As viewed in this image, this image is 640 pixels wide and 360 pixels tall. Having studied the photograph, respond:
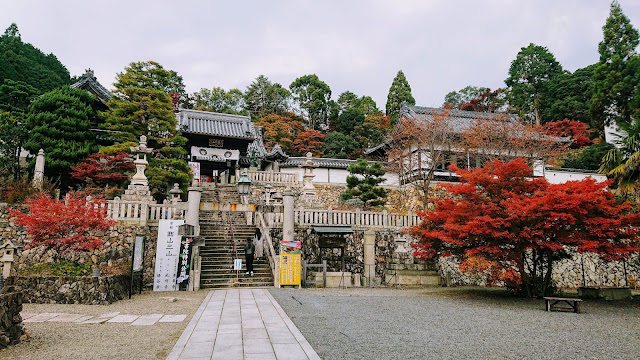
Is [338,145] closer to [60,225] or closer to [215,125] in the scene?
[215,125]

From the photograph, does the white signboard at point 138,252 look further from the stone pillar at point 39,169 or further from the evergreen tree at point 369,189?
the evergreen tree at point 369,189

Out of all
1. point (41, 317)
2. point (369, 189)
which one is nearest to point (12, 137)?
point (41, 317)

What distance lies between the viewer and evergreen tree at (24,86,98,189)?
18.8 metres

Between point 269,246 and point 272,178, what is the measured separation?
10.2 metres

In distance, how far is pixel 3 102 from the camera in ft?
79.9

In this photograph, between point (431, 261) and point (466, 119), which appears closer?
point (431, 261)

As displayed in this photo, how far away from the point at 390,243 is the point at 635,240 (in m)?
8.90

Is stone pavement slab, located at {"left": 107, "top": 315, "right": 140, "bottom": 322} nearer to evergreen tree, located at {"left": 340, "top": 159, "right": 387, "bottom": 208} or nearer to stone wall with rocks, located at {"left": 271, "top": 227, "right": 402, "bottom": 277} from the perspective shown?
stone wall with rocks, located at {"left": 271, "top": 227, "right": 402, "bottom": 277}

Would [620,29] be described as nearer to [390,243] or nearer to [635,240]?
[635,240]

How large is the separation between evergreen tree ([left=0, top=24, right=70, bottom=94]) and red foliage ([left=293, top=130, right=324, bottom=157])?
70.6 ft

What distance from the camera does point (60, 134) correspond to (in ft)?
63.4

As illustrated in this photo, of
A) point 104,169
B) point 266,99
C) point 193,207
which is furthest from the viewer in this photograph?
point 266,99

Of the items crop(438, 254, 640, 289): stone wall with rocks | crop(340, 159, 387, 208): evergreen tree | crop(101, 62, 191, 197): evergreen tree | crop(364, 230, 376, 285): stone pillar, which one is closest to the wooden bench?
crop(438, 254, 640, 289): stone wall with rocks

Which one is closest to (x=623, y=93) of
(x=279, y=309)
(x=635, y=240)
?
(x=635, y=240)
